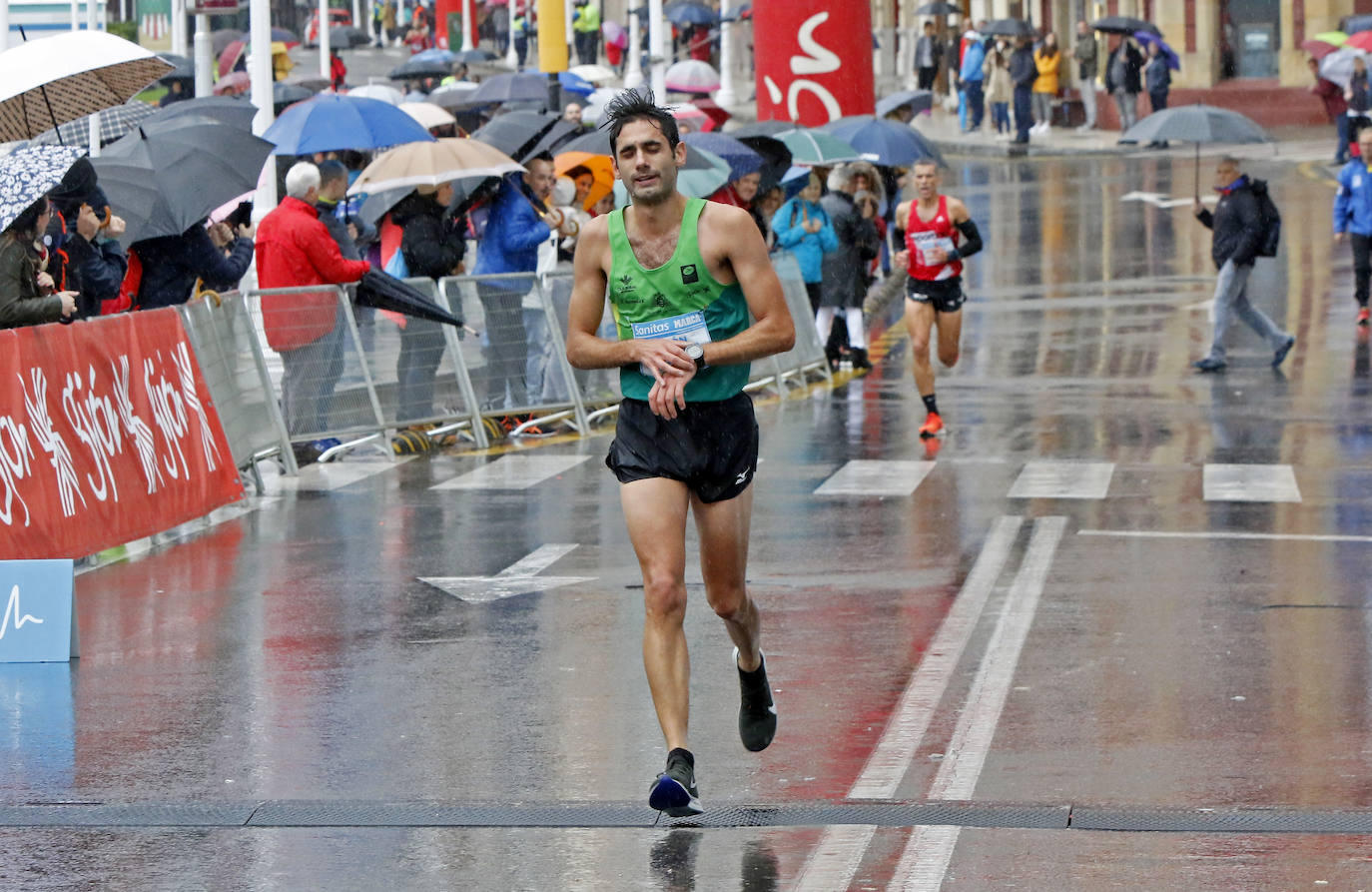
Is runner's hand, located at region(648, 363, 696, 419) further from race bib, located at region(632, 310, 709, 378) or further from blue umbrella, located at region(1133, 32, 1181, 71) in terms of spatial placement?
blue umbrella, located at region(1133, 32, 1181, 71)

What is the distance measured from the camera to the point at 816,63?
102 feet

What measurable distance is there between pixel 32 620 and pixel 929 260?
8135 millimetres

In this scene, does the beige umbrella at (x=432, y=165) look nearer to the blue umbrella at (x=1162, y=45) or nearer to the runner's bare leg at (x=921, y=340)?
the runner's bare leg at (x=921, y=340)

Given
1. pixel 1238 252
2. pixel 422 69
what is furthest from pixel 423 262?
pixel 422 69

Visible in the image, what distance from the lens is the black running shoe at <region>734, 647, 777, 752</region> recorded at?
750 cm

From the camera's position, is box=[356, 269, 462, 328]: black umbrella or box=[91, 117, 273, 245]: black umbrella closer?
box=[91, 117, 273, 245]: black umbrella

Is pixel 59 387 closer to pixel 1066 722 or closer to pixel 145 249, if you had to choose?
pixel 145 249

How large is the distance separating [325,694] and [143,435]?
422 centimetres

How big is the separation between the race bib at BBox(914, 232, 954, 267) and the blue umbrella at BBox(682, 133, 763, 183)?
4039mm

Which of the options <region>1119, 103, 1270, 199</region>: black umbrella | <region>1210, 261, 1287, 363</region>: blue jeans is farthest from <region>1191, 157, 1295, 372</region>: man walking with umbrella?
<region>1119, 103, 1270, 199</region>: black umbrella

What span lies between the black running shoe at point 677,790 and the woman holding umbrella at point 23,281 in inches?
222

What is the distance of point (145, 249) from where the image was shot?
14852 millimetres

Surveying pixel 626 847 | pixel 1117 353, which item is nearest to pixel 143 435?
pixel 626 847

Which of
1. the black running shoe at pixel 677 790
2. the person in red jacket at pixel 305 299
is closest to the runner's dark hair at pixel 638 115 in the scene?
the black running shoe at pixel 677 790
